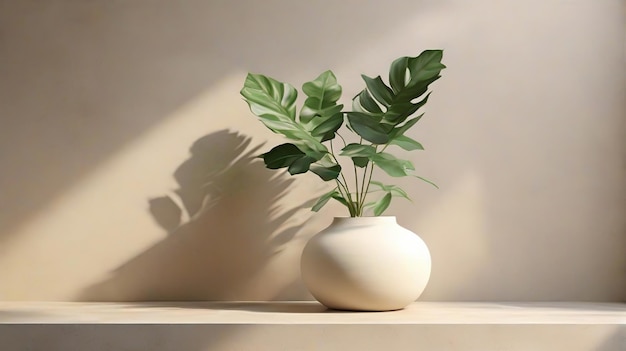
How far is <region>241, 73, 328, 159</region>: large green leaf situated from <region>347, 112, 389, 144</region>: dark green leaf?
104mm

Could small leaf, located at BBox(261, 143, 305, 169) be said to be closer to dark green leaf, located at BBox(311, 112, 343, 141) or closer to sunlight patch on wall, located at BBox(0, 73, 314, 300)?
dark green leaf, located at BBox(311, 112, 343, 141)

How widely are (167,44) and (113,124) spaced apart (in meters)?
0.26

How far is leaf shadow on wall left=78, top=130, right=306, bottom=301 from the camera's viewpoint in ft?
5.92

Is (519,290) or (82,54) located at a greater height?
(82,54)

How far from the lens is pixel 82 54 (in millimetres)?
1859

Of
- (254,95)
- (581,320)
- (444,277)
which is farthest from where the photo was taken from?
(444,277)

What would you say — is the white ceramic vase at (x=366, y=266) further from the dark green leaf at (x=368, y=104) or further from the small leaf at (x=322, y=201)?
the dark green leaf at (x=368, y=104)

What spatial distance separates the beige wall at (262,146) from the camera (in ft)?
5.94

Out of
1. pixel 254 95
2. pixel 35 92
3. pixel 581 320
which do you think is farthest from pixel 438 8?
pixel 35 92

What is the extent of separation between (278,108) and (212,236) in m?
0.40

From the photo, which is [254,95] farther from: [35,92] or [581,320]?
[581,320]

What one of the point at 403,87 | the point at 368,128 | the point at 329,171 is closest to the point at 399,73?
the point at 403,87

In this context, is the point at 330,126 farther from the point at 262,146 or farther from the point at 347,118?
the point at 262,146

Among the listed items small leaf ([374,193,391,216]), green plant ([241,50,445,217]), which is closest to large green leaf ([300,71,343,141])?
green plant ([241,50,445,217])
